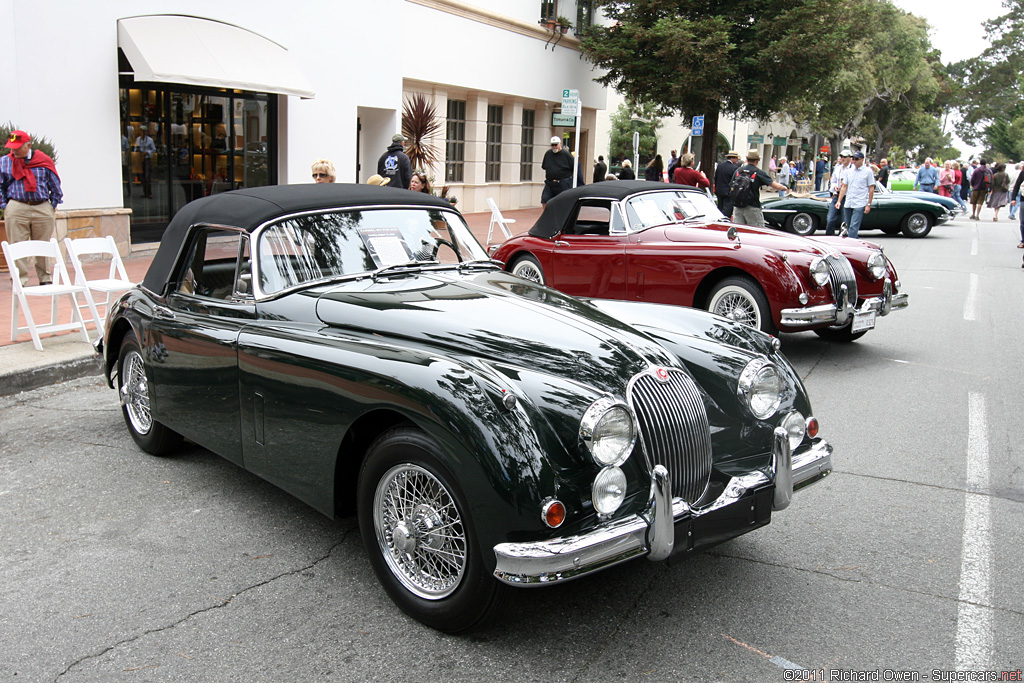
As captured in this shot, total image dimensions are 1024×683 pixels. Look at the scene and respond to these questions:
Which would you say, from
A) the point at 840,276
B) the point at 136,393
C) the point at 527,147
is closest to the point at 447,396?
the point at 136,393

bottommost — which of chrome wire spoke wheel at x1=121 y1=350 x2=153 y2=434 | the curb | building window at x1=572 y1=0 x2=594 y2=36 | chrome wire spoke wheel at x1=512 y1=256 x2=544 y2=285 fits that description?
the curb

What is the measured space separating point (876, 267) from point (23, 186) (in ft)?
31.2

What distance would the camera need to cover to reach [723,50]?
22.5m

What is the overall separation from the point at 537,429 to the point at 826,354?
6191mm

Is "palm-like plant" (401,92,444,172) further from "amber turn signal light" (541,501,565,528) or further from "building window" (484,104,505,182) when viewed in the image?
"amber turn signal light" (541,501,565,528)

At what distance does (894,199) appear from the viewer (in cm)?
2119

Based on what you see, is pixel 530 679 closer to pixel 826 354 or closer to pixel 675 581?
pixel 675 581

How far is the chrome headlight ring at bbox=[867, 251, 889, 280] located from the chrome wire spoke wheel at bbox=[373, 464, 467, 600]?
6366 millimetres

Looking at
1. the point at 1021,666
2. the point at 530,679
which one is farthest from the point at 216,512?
the point at 1021,666

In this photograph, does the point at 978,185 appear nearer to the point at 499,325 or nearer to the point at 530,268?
the point at 530,268

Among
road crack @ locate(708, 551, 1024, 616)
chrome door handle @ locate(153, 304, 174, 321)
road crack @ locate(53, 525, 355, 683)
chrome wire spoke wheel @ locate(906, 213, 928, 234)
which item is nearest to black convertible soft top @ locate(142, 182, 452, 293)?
chrome door handle @ locate(153, 304, 174, 321)

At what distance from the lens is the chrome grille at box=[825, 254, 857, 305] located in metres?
7.80

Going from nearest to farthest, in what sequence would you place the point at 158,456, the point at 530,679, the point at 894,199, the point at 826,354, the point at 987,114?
1. the point at 530,679
2. the point at 158,456
3. the point at 826,354
4. the point at 894,199
5. the point at 987,114

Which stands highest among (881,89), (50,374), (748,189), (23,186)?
(881,89)
